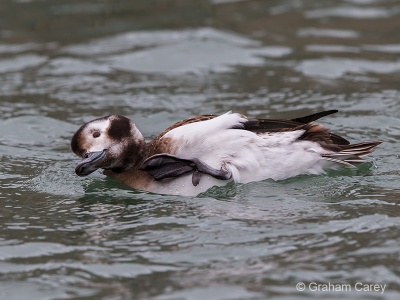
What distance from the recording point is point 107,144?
720cm

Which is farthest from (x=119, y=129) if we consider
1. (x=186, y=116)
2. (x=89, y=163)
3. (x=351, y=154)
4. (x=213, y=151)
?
(x=186, y=116)

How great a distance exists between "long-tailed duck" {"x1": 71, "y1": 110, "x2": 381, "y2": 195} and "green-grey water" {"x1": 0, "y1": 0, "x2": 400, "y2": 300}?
129 millimetres

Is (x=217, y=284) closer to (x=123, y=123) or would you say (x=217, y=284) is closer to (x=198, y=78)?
(x=123, y=123)

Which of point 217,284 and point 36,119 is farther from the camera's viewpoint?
point 36,119

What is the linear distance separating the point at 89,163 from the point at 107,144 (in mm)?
230

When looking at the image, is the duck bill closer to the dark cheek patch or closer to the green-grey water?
the dark cheek patch

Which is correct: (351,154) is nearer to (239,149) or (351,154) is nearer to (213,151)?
(239,149)

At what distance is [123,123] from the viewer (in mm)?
7230

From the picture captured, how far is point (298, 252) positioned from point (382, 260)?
531 mm

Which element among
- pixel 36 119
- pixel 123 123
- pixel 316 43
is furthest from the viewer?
pixel 316 43

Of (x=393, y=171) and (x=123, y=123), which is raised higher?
(x=123, y=123)

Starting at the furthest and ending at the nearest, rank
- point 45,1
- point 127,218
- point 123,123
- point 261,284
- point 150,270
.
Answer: point 45,1 < point 123,123 < point 127,218 < point 150,270 < point 261,284

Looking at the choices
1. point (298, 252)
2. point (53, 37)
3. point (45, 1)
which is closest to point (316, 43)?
point (53, 37)

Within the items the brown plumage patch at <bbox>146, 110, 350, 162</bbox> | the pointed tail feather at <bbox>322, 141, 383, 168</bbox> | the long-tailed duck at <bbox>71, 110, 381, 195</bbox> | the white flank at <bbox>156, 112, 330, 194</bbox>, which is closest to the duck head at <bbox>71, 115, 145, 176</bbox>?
the long-tailed duck at <bbox>71, 110, 381, 195</bbox>
